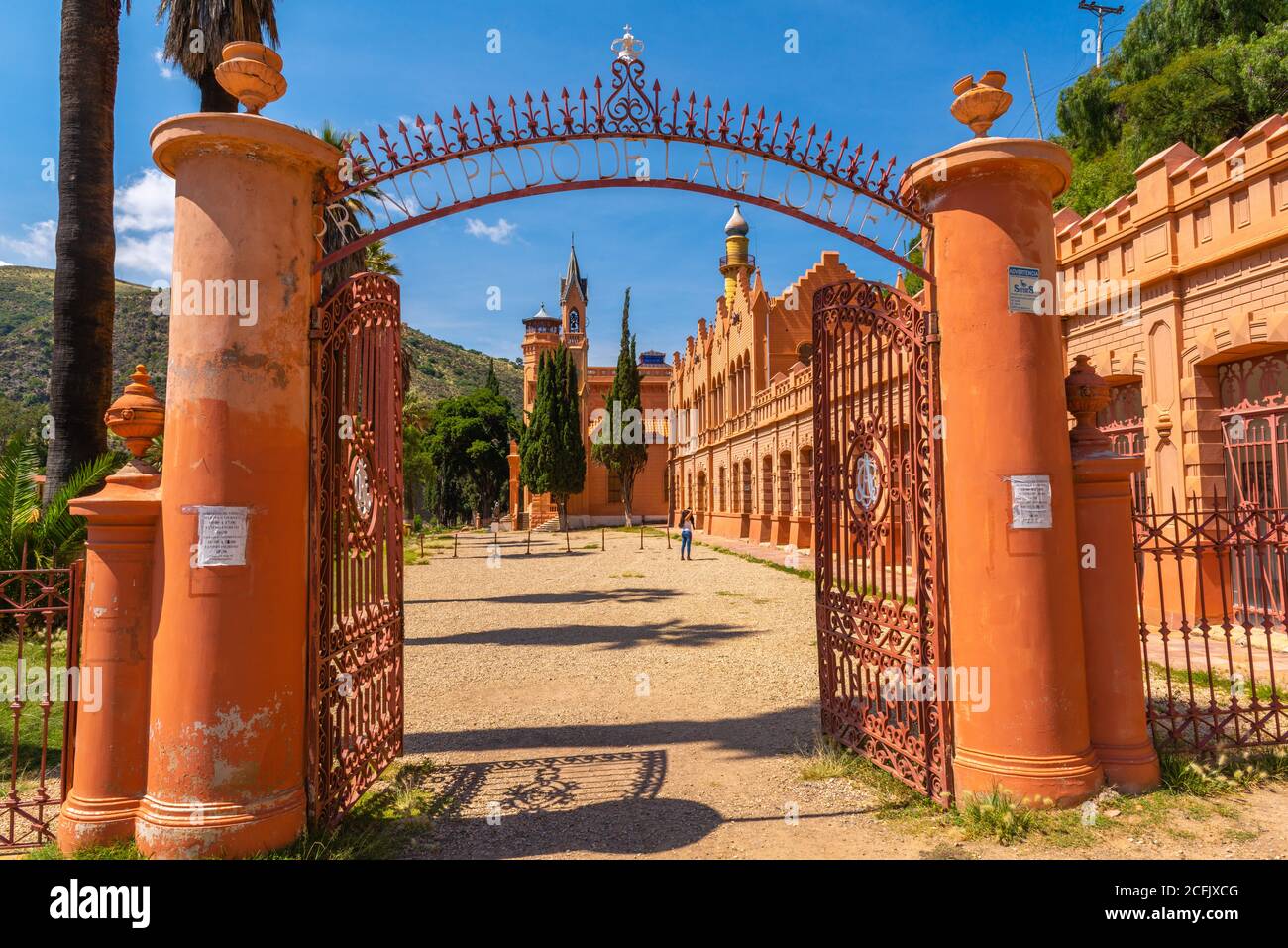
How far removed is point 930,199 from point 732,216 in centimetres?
3768

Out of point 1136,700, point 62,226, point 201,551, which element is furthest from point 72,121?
point 1136,700

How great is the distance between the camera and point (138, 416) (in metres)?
4.56

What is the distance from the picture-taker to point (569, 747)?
673cm

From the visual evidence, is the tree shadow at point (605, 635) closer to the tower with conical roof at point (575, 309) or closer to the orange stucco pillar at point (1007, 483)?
the orange stucco pillar at point (1007, 483)

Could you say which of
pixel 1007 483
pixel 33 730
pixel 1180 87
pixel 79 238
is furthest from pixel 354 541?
pixel 1180 87

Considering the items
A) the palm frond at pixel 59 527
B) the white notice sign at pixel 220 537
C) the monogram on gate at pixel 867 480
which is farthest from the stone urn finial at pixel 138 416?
the monogram on gate at pixel 867 480

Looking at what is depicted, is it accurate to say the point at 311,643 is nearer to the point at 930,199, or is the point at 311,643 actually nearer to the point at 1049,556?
the point at 1049,556

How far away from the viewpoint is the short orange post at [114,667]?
13.9 feet

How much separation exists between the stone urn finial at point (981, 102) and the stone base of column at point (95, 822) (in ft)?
23.1

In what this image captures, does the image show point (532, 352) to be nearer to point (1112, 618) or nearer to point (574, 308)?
point (574, 308)

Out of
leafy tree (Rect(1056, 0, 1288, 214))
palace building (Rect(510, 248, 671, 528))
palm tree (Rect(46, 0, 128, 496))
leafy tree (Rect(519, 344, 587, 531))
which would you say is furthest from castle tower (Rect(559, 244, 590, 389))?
palm tree (Rect(46, 0, 128, 496))

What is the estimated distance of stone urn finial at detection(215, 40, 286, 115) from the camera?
455 centimetres

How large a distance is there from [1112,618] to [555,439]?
135 feet

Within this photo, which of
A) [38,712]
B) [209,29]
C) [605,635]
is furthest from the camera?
[605,635]
